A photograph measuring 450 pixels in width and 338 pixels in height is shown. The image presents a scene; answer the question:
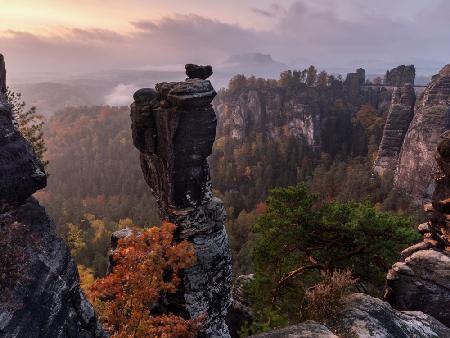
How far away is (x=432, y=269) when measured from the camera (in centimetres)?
1631

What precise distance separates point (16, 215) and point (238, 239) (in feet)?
275

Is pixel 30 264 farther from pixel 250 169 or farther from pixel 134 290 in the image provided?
pixel 250 169

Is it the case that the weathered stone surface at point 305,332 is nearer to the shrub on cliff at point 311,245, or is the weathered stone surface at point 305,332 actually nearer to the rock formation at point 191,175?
the rock formation at point 191,175

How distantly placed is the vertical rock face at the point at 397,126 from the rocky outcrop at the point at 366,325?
91.7m

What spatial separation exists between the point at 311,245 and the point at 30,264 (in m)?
17.1

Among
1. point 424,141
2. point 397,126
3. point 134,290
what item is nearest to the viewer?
point 134,290

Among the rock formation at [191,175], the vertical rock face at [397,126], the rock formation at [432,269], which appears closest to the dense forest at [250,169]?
the vertical rock face at [397,126]

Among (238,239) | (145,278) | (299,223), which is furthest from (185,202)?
(238,239)

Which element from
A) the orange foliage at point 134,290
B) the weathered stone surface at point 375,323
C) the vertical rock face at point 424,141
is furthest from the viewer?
the vertical rock face at point 424,141

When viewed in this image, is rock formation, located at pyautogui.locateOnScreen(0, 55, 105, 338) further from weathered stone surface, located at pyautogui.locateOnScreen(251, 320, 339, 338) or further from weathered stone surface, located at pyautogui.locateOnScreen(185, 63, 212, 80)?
weathered stone surface, located at pyautogui.locateOnScreen(185, 63, 212, 80)

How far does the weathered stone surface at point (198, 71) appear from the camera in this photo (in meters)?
18.8

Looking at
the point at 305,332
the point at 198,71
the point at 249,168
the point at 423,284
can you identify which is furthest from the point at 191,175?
the point at 249,168

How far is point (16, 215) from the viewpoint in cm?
791

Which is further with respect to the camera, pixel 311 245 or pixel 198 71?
pixel 311 245
